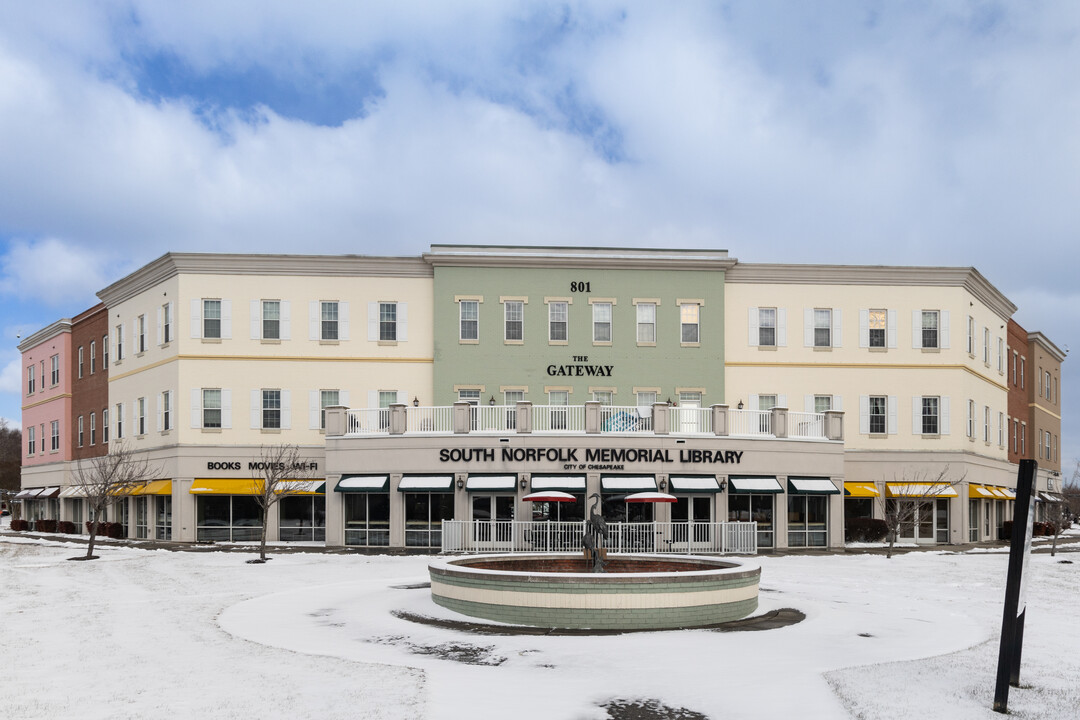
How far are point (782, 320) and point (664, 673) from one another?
31.2 metres

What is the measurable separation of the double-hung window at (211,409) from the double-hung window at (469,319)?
11.0 metres

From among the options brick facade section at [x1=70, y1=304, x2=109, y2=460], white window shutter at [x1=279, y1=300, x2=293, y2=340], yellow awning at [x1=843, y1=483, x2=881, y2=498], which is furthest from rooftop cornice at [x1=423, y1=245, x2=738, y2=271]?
brick facade section at [x1=70, y1=304, x2=109, y2=460]

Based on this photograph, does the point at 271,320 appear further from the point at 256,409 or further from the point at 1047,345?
the point at 1047,345

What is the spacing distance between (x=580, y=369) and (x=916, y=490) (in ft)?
51.3

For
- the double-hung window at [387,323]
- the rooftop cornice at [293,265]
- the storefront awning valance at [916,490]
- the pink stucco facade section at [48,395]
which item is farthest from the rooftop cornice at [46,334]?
the storefront awning valance at [916,490]

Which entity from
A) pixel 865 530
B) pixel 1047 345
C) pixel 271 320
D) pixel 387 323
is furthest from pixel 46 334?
pixel 1047 345

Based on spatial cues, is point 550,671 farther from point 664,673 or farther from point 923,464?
point 923,464

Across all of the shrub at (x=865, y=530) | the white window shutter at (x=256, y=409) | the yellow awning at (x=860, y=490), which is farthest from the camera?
the white window shutter at (x=256, y=409)

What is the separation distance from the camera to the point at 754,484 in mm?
35812

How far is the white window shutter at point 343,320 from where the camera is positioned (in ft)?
136

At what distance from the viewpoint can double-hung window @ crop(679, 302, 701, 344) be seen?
137ft

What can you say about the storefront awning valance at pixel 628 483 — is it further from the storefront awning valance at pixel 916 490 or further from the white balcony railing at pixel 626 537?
the storefront awning valance at pixel 916 490

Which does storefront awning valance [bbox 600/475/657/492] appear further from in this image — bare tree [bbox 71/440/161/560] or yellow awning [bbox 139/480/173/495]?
yellow awning [bbox 139/480/173/495]

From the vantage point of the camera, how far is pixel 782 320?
139 feet
